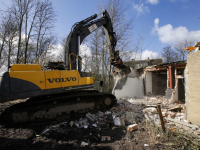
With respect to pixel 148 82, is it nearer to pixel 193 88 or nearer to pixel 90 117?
pixel 193 88

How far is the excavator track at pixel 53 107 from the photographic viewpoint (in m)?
4.18

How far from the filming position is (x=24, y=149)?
2951 millimetres

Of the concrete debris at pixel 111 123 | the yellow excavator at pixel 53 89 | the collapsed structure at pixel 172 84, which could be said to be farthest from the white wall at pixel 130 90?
the concrete debris at pixel 111 123

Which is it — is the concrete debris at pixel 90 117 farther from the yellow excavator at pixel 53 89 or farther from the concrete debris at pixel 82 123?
the yellow excavator at pixel 53 89

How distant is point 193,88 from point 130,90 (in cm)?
524

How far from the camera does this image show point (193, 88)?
4414 millimetres

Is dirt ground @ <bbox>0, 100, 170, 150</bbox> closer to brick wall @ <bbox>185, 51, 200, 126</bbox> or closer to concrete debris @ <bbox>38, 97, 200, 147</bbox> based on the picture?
concrete debris @ <bbox>38, 97, 200, 147</bbox>

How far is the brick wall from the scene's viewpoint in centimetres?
430

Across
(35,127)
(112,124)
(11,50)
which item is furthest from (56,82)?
(11,50)

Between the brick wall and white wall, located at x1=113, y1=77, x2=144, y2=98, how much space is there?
499 cm

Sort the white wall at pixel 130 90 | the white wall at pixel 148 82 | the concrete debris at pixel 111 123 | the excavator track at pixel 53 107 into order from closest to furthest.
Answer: the concrete debris at pixel 111 123, the excavator track at pixel 53 107, the white wall at pixel 130 90, the white wall at pixel 148 82

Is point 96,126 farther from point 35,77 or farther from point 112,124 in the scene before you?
point 35,77

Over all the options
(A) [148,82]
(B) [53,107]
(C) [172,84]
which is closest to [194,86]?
(C) [172,84]

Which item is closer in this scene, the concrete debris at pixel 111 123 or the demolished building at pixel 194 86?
the concrete debris at pixel 111 123
